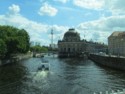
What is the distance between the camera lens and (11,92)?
1821 inches

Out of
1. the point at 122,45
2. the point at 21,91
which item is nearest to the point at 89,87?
the point at 21,91

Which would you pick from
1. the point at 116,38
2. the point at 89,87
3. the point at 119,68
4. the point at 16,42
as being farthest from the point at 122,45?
the point at 89,87

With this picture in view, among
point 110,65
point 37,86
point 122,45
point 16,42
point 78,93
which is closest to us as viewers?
point 78,93

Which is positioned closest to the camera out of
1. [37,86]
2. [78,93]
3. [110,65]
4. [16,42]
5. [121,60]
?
[78,93]

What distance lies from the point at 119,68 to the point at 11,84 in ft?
136

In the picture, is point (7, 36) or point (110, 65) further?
point (7, 36)

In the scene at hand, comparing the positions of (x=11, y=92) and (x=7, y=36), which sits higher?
(x=7, y=36)

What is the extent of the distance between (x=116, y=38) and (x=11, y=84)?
13432 cm

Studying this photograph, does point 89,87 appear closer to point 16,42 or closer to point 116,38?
point 16,42

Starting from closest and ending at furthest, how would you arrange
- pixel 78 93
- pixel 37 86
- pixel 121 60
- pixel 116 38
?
pixel 78 93
pixel 37 86
pixel 121 60
pixel 116 38

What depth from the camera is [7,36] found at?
12538cm

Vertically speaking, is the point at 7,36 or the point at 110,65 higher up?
the point at 7,36

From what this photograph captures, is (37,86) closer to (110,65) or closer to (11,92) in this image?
(11,92)

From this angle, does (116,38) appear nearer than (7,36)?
No
